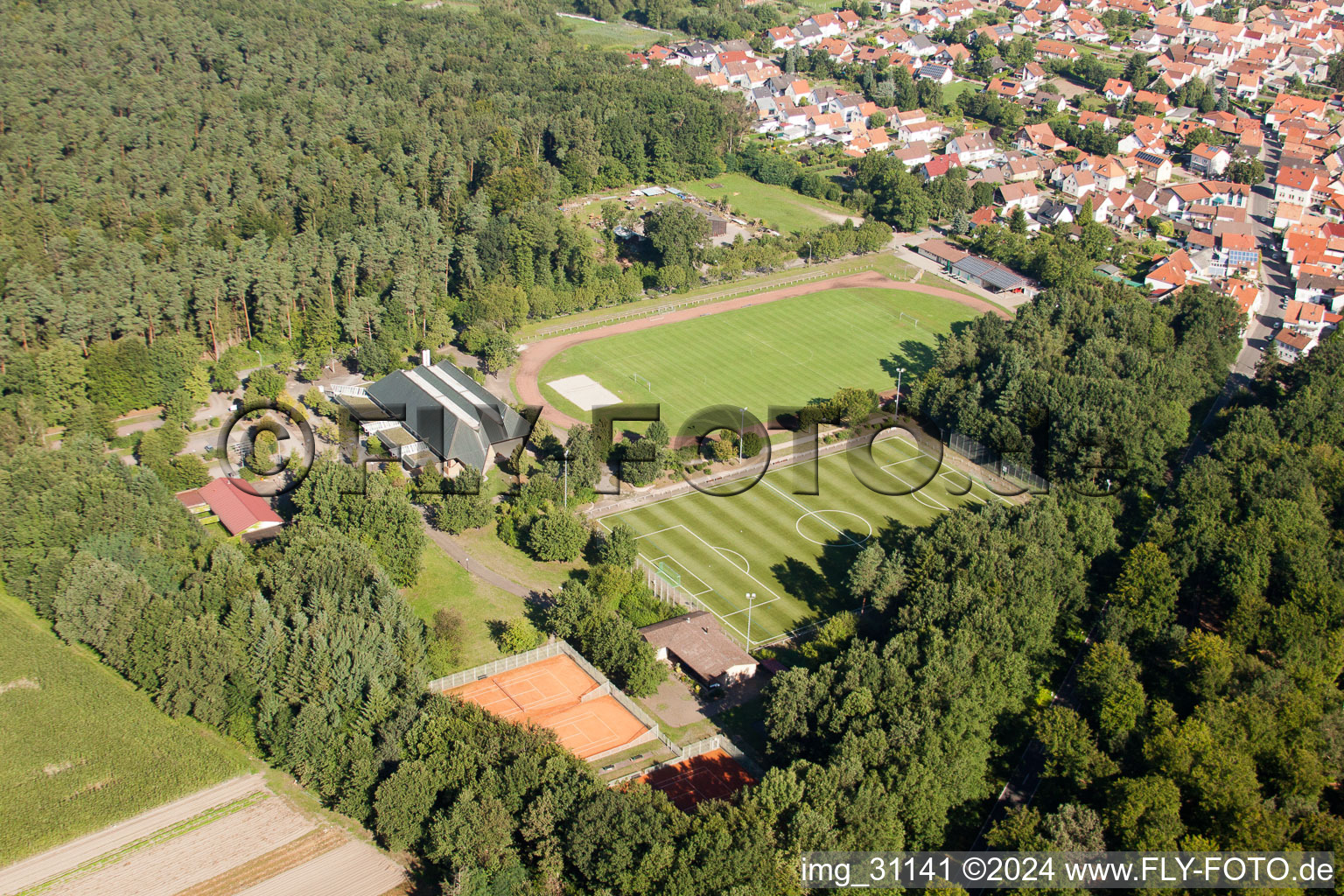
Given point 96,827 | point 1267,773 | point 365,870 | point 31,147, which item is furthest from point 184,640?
point 31,147

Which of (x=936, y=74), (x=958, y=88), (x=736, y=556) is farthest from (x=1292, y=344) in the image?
(x=958, y=88)

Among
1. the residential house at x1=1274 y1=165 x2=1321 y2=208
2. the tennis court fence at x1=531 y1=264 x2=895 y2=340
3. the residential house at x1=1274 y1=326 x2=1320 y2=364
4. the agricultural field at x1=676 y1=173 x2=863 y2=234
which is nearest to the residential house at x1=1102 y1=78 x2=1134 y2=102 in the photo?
the residential house at x1=1274 y1=165 x2=1321 y2=208

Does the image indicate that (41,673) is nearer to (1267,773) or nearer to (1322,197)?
(1267,773)

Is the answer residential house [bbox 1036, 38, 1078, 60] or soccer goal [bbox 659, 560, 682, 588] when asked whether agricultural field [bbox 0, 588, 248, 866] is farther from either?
residential house [bbox 1036, 38, 1078, 60]

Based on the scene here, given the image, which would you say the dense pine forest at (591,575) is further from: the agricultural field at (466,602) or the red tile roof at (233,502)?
the red tile roof at (233,502)

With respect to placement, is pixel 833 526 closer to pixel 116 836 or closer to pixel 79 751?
pixel 116 836

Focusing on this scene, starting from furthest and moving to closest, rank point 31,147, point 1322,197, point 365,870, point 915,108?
point 915,108, point 1322,197, point 31,147, point 365,870
